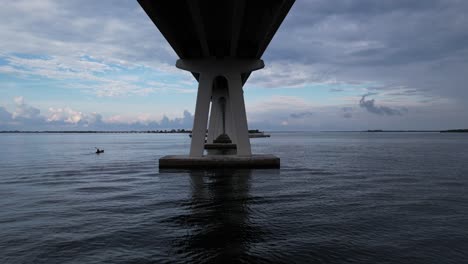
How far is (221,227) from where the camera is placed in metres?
12.3

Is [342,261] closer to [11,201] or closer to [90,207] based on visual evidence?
[90,207]

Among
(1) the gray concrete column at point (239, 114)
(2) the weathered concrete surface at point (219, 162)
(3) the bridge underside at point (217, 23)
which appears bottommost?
(2) the weathered concrete surface at point (219, 162)

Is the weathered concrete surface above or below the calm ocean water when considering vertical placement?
above

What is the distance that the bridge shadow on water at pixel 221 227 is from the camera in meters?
9.38

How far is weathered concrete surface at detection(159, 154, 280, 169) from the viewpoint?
31.4 metres

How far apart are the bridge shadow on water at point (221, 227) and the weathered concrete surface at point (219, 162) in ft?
29.9

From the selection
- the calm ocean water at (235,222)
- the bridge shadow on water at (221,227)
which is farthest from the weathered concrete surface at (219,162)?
the bridge shadow on water at (221,227)

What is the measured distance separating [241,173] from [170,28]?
12.6m

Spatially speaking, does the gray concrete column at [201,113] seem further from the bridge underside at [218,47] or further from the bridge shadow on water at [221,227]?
the bridge shadow on water at [221,227]

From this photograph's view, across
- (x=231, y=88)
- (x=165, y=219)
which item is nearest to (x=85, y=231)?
(x=165, y=219)

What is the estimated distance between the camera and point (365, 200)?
17.4m

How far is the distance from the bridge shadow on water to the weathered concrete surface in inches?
359

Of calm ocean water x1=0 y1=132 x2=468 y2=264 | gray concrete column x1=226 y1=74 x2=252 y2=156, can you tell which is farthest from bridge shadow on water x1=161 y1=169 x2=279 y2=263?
gray concrete column x1=226 y1=74 x2=252 y2=156

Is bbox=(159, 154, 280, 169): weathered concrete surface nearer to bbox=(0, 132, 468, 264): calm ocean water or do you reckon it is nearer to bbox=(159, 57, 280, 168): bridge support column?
bbox=(159, 57, 280, 168): bridge support column
